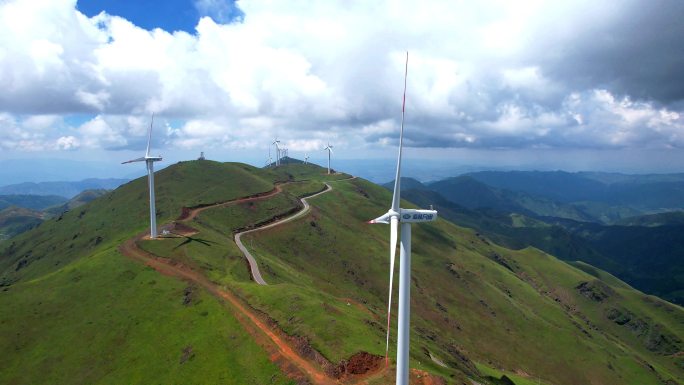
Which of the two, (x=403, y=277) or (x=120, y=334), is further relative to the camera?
(x=120, y=334)

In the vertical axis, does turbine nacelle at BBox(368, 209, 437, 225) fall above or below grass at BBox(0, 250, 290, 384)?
above

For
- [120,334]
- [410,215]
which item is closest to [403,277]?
[410,215]

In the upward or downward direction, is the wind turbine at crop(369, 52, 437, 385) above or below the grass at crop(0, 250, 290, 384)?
above

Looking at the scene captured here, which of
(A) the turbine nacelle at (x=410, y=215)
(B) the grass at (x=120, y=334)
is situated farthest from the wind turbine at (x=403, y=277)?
(B) the grass at (x=120, y=334)

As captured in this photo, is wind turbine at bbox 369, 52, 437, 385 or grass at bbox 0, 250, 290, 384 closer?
wind turbine at bbox 369, 52, 437, 385

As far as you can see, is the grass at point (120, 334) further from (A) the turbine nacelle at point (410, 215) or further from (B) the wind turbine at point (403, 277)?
(A) the turbine nacelle at point (410, 215)

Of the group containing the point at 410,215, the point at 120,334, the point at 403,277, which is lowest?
the point at 120,334

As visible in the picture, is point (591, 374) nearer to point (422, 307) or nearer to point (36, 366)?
point (422, 307)

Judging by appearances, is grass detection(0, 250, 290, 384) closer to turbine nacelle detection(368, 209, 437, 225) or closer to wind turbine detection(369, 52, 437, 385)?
wind turbine detection(369, 52, 437, 385)

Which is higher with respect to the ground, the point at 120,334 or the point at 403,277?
the point at 403,277

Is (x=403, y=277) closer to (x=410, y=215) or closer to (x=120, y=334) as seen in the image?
(x=410, y=215)

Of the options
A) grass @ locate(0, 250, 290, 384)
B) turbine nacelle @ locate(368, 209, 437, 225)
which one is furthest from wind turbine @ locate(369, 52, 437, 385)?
grass @ locate(0, 250, 290, 384)
